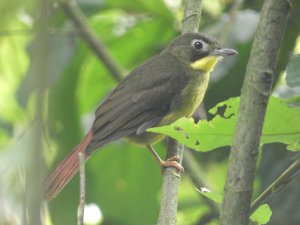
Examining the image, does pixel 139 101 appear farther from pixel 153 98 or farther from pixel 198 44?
pixel 198 44

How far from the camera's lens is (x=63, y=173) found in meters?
4.07

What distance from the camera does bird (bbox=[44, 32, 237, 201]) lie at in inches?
169

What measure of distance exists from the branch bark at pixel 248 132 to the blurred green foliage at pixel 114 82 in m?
2.30

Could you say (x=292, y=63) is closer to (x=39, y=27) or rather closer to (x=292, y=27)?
(x=39, y=27)

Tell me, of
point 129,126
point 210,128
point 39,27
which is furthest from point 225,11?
point 39,27

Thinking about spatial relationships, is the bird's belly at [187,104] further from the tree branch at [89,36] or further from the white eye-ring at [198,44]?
the tree branch at [89,36]

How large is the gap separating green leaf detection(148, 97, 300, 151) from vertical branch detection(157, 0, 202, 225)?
460mm

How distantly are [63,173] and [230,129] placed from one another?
179 centimetres

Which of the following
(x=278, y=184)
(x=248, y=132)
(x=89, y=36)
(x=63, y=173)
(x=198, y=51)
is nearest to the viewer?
(x=248, y=132)

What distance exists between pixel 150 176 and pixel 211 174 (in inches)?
19.3

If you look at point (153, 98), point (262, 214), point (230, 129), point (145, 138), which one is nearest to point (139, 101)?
point (153, 98)

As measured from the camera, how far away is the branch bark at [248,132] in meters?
1.97

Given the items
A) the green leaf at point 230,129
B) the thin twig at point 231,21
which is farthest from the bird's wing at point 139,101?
the green leaf at point 230,129

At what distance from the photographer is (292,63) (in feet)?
7.77
